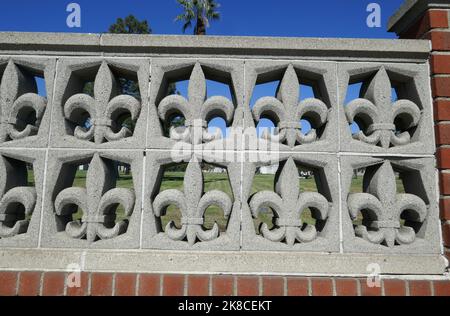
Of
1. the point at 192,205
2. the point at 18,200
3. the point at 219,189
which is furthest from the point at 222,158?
the point at 219,189

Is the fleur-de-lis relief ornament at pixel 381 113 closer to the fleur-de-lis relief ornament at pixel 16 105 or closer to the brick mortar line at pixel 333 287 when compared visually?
the brick mortar line at pixel 333 287

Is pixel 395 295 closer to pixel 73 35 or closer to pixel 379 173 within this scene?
pixel 379 173

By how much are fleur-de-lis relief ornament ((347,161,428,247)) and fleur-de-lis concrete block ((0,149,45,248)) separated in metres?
2.11

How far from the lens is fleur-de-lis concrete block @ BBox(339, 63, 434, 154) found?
7.02 ft

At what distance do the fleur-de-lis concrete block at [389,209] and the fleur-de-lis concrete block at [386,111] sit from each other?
0.10 meters

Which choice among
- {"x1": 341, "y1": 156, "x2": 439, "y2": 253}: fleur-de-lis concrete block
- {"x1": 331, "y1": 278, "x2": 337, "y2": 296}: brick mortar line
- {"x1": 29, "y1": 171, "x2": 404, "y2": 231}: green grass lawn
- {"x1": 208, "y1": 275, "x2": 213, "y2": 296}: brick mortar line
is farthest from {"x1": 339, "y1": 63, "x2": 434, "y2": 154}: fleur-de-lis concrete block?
{"x1": 208, "y1": 275, "x2": 213, "y2": 296}: brick mortar line

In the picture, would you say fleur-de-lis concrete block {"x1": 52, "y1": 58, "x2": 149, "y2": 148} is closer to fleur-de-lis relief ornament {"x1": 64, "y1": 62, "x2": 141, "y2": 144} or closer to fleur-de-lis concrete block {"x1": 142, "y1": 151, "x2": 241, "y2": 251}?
fleur-de-lis relief ornament {"x1": 64, "y1": 62, "x2": 141, "y2": 144}

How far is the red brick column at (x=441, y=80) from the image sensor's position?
2.12 m

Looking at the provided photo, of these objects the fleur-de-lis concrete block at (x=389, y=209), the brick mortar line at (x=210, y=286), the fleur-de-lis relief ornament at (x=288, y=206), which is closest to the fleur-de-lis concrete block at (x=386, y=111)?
the fleur-de-lis concrete block at (x=389, y=209)

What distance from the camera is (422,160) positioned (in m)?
2.15

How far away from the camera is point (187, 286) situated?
6.46 feet

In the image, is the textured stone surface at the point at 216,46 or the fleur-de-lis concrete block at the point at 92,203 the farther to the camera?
the textured stone surface at the point at 216,46

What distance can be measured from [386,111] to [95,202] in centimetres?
207
